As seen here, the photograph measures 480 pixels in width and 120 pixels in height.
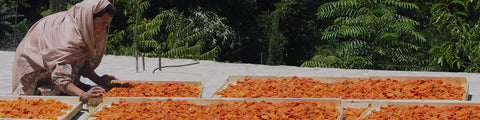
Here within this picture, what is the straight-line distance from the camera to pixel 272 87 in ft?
14.7

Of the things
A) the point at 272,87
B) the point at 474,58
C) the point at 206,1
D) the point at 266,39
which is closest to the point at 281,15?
the point at 266,39

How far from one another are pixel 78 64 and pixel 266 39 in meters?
6.49

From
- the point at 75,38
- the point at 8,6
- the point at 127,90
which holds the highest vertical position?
the point at 8,6

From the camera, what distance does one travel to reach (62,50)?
381 cm

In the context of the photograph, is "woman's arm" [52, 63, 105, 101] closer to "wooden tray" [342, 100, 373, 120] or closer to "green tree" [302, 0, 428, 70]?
"wooden tray" [342, 100, 373, 120]

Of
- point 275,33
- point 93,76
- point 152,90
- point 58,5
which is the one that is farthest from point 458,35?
point 58,5

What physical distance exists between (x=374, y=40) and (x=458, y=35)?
107 cm

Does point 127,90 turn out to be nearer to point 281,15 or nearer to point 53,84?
point 53,84

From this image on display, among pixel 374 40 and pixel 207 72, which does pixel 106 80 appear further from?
pixel 374 40

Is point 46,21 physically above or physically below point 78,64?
above

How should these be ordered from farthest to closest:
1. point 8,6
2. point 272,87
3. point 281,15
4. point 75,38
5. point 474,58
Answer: point 8,6 → point 281,15 → point 474,58 → point 272,87 → point 75,38

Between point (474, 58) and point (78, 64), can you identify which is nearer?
point (78, 64)

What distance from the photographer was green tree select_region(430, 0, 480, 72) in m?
7.31

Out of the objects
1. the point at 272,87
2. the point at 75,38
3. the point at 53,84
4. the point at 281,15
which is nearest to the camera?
the point at 75,38
